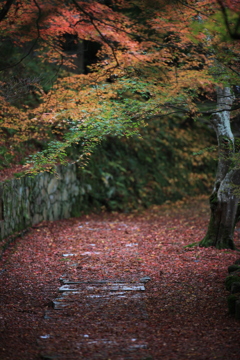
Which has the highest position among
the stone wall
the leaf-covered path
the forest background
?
the forest background

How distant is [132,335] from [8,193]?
5702 mm

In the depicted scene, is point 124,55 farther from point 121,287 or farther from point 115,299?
A: point 115,299

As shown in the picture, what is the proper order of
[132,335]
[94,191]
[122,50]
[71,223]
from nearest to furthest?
[132,335]
[122,50]
[71,223]
[94,191]

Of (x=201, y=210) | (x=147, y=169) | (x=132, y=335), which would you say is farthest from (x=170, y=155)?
(x=132, y=335)

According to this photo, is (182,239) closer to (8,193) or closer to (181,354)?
(8,193)

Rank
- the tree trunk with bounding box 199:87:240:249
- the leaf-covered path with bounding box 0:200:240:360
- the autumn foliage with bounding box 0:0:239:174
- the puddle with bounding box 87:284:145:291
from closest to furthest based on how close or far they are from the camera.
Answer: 1. the leaf-covered path with bounding box 0:200:240:360
2. the puddle with bounding box 87:284:145:291
3. the autumn foliage with bounding box 0:0:239:174
4. the tree trunk with bounding box 199:87:240:249

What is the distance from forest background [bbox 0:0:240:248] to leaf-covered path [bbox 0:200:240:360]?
5.99 feet

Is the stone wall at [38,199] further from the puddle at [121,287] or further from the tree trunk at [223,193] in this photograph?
the tree trunk at [223,193]

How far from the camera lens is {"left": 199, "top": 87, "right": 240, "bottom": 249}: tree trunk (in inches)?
334

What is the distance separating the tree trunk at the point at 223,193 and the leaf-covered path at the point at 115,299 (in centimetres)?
40

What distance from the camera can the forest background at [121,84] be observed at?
640 cm

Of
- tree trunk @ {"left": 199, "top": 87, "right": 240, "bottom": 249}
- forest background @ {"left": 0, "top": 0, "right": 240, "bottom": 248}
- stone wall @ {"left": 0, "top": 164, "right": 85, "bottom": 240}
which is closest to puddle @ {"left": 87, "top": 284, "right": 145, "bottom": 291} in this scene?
forest background @ {"left": 0, "top": 0, "right": 240, "bottom": 248}

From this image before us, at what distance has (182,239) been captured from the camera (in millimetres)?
10039

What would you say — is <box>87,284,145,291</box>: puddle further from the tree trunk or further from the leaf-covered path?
the tree trunk
